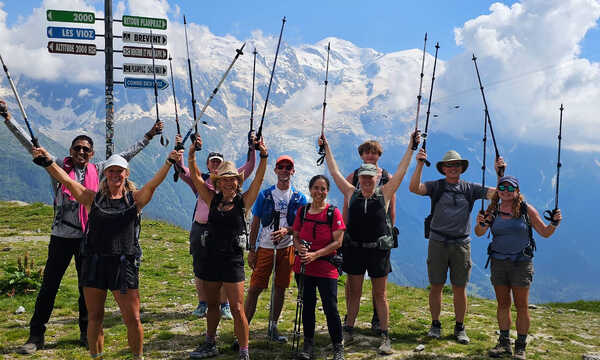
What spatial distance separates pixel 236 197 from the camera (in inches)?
257

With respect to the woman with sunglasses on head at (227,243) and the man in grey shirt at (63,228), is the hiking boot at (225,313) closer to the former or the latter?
the woman with sunglasses on head at (227,243)

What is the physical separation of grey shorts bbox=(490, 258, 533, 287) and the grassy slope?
1.37 metres

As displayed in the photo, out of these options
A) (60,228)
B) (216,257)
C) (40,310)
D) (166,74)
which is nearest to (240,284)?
(216,257)

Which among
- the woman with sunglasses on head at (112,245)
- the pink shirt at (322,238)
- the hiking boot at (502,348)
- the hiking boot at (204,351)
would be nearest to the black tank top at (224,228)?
the woman with sunglasses on head at (112,245)

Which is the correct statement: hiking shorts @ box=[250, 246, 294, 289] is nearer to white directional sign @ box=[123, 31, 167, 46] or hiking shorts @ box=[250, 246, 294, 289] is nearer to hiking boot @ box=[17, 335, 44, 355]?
hiking boot @ box=[17, 335, 44, 355]

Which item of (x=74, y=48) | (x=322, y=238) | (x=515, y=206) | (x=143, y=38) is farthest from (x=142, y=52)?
(x=515, y=206)

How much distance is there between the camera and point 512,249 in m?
7.48

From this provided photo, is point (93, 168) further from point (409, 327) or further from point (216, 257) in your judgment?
point (409, 327)

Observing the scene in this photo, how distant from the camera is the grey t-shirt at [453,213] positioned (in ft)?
26.8

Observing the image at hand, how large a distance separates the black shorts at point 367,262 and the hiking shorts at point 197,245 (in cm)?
253

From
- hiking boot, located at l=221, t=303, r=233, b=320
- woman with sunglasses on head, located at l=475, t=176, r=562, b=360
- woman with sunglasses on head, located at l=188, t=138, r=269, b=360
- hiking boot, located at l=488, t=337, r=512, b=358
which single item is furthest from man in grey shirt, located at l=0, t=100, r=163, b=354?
hiking boot, located at l=488, t=337, r=512, b=358

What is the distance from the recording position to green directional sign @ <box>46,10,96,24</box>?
35.7 feet

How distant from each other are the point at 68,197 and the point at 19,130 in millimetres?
1321

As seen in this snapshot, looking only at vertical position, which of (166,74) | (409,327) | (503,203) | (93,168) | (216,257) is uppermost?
(166,74)
